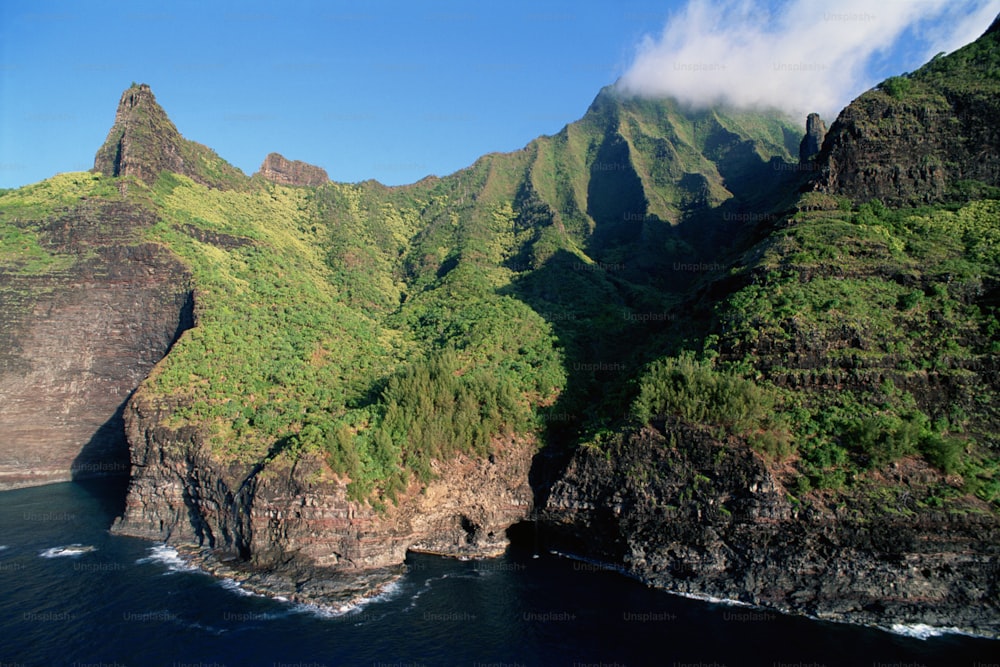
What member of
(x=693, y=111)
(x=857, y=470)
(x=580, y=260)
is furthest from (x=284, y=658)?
(x=693, y=111)

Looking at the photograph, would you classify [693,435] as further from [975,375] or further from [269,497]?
[269,497]

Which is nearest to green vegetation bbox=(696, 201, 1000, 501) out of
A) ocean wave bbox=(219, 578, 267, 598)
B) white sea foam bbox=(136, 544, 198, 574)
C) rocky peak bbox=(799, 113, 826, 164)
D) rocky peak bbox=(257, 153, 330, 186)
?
rocky peak bbox=(799, 113, 826, 164)

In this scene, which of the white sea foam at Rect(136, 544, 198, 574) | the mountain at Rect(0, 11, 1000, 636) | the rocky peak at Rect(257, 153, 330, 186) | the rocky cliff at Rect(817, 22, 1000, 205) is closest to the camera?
the mountain at Rect(0, 11, 1000, 636)

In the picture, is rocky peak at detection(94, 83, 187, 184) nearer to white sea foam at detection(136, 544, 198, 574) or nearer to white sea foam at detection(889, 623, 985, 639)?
white sea foam at detection(136, 544, 198, 574)

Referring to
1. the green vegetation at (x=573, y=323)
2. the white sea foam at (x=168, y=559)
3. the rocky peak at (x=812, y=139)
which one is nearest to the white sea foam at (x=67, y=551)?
the white sea foam at (x=168, y=559)

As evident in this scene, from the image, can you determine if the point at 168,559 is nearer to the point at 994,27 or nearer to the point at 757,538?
the point at 757,538
